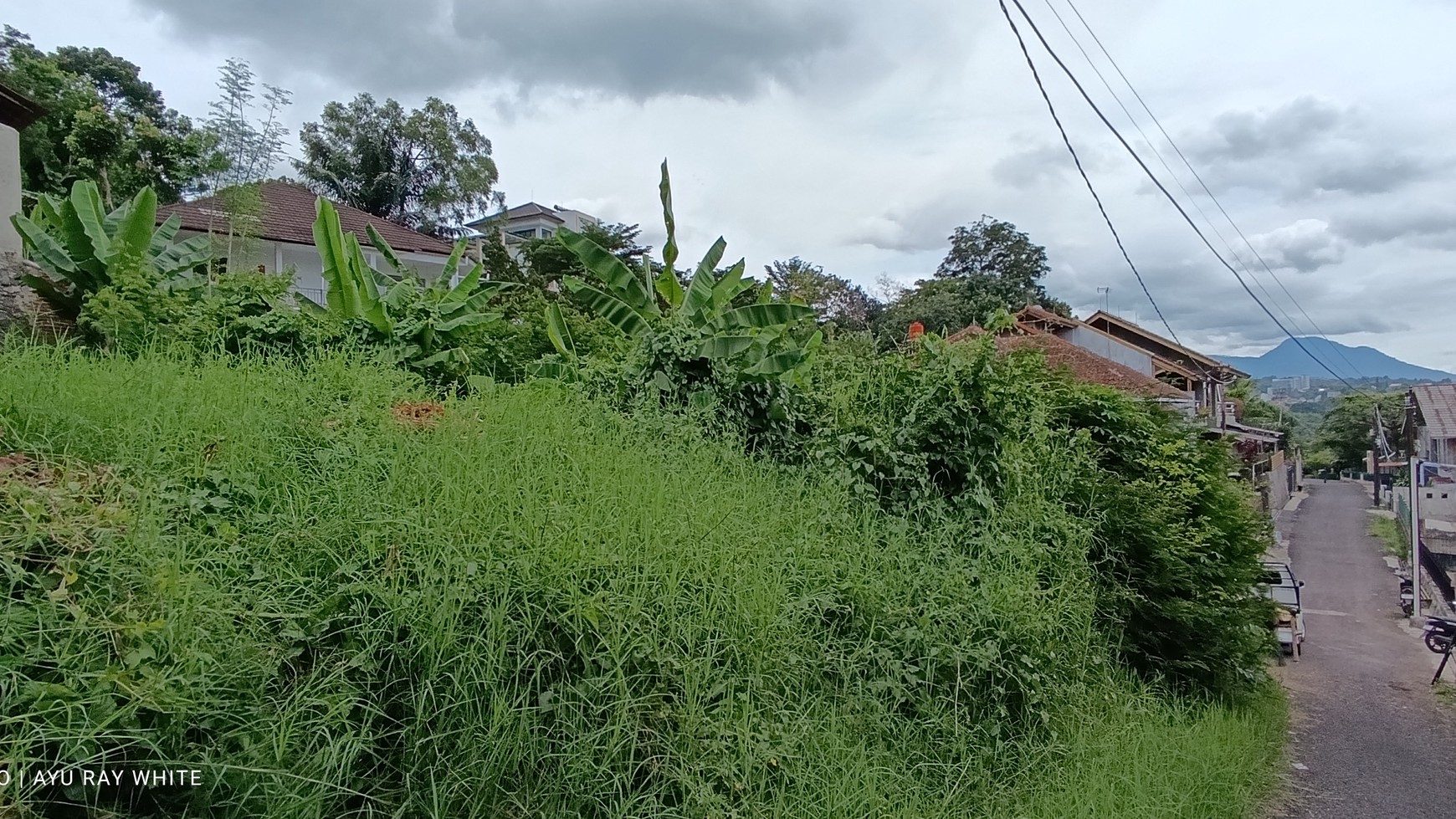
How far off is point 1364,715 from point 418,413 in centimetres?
1047

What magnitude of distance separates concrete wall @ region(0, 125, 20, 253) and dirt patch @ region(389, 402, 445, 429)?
598 cm

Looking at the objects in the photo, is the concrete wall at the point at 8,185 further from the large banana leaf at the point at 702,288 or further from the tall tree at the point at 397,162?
the tall tree at the point at 397,162

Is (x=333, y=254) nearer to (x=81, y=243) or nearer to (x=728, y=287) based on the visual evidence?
(x=81, y=243)

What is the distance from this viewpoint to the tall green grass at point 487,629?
6.61ft

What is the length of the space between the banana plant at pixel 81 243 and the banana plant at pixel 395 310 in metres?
1.23

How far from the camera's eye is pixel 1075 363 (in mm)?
11961

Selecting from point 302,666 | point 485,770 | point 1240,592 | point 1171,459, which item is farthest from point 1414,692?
point 302,666

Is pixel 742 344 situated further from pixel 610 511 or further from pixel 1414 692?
pixel 1414 692

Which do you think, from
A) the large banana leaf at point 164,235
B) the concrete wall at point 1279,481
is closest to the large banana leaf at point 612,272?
the large banana leaf at point 164,235

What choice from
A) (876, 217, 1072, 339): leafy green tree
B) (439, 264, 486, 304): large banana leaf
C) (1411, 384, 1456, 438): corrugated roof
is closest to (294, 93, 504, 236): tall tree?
(876, 217, 1072, 339): leafy green tree

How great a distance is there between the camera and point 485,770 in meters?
2.27

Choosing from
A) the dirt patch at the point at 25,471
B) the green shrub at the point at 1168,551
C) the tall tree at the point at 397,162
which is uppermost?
the tall tree at the point at 397,162

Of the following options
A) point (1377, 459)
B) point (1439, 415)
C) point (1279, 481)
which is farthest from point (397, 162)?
point (1377, 459)

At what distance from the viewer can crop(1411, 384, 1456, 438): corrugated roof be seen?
19000 millimetres
